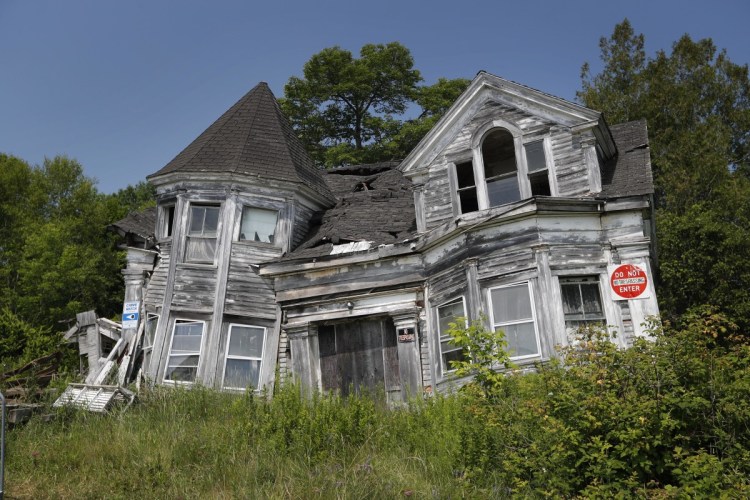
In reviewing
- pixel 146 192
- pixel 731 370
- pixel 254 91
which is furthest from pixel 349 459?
pixel 146 192

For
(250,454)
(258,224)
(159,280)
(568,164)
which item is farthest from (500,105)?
(250,454)

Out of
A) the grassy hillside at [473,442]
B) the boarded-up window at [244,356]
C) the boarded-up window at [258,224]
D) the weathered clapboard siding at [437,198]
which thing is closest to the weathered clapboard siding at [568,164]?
the weathered clapboard siding at [437,198]

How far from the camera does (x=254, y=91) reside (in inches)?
822

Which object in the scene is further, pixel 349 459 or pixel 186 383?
pixel 186 383

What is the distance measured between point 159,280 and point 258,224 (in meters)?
2.79

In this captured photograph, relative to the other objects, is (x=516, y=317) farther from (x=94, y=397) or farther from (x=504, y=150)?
Result: (x=94, y=397)

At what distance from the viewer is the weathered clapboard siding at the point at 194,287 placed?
1600cm

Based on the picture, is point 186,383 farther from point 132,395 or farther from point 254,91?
point 254,91

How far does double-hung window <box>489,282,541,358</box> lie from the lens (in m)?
12.8

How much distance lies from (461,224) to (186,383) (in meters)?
7.13

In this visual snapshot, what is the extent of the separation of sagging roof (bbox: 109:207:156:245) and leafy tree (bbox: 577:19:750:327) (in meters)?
16.6

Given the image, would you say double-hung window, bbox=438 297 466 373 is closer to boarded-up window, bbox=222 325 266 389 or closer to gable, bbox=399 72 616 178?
gable, bbox=399 72 616 178

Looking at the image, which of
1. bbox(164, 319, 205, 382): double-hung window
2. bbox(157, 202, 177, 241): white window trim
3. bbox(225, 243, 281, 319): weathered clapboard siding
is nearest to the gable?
bbox(225, 243, 281, 319): weathered clapboard siding

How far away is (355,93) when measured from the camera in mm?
34688
